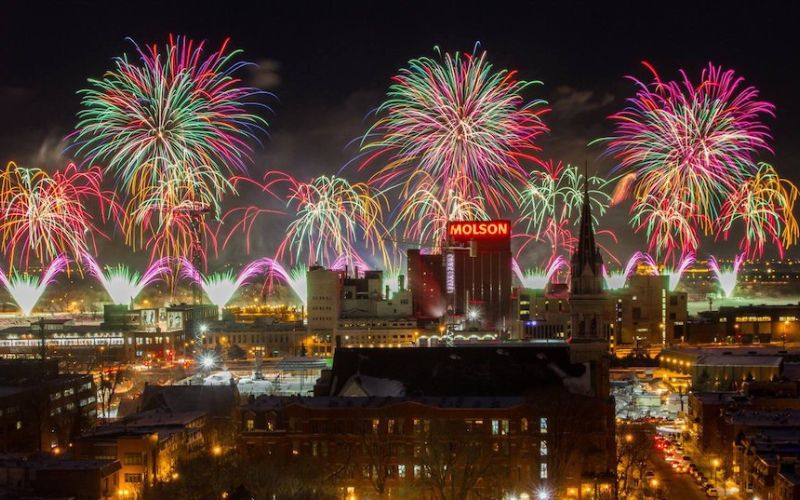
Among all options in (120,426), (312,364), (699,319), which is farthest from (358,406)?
(699,319)

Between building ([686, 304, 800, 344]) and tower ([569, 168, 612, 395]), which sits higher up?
tower ([569, 168, 612, 395])

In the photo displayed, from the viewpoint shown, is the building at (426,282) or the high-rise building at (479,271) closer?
the high-rise building at (479,271)

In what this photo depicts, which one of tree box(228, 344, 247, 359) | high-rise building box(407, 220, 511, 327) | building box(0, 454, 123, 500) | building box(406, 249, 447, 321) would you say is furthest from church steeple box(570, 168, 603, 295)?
building box(406, 249, 447, 321)

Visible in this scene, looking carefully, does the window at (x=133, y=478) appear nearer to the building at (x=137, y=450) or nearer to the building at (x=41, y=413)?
the building at (x=137, y=450)

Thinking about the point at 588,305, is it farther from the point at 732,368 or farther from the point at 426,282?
the point at 426,282

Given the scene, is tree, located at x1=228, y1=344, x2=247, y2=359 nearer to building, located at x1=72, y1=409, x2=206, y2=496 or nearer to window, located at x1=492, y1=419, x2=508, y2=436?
building, located at x1=72, y1=409, x2=206, y2=496

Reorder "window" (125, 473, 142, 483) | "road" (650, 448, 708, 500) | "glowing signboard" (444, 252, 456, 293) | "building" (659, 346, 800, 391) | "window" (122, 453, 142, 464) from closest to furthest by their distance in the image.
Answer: "road" (650, 448, 708, 500), "window" (125, 473, 142, 483), "window" (122, 453, 142, 464), "building" (659, 346, 800, 391), "glowing signboard" (444, 252, 456, 293)

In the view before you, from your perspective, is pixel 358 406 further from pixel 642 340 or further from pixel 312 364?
pixel 642 340

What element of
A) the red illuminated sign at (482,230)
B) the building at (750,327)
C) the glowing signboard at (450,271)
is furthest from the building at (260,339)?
the building at (750,327)
